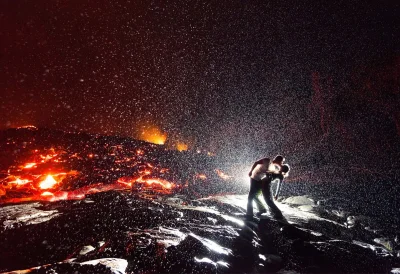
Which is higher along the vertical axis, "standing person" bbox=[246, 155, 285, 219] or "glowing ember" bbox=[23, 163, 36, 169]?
"glowing ember" bbox=[23, 163, 36, 169]

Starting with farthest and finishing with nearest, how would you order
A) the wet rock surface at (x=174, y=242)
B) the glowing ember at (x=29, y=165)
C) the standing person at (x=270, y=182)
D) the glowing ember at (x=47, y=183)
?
the glowing ember at (x=29, y=165) → the glowing ember at (x=47, y=183) → the standing person at (x=270, y=182) → the wet rock surface at (x=174, y=242)

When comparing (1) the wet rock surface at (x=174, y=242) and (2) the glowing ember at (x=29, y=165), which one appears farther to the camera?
(2) the glowing ember at (x=29, y=165)

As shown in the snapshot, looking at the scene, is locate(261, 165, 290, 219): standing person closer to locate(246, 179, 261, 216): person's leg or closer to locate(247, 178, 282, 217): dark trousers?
locate(247, 178, 282, 217): dark trousers

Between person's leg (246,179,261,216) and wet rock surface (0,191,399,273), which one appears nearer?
wet rock surface (0,191,399,273)

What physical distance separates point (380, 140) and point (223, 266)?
1425 centimetres

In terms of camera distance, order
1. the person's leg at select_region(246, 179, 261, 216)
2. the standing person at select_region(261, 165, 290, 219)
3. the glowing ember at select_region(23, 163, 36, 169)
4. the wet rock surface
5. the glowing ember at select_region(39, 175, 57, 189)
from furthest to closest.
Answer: the glowing ember at select_region(23, 163, 36, 169)
the glowing ember at select_region(39, 175, 57, 189)
the person's leg at select_region(246, 179, 261, 216)
the standing person at select_region(261, 165, 290, 219)
the wet rock surface

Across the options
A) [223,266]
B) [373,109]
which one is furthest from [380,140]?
[223,266]

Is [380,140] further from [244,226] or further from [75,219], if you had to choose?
[75,219]

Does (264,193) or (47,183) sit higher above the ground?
(47,183)

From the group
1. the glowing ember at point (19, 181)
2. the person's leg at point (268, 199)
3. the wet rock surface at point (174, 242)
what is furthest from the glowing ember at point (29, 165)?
the person's leg at point (268, 199)

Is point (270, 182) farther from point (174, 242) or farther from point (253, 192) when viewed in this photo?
point (174, 242)

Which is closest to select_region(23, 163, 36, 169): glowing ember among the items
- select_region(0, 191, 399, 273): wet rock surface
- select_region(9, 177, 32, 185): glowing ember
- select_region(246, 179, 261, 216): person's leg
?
select_region(9, 177, 32, 185): glowing ember

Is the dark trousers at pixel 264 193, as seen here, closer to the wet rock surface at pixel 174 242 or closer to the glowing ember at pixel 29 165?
the wet rock surface at pixel 174 242

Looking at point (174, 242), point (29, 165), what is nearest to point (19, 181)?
point (29, 165)
